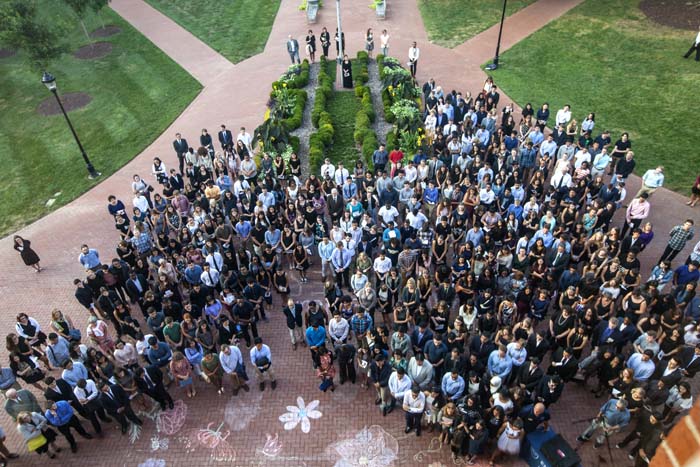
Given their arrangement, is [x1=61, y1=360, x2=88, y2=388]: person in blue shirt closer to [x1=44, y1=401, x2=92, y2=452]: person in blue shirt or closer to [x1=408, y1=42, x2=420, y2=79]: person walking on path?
[x1=44, y1=401, x2=92, y2=452]: person in blue shirt

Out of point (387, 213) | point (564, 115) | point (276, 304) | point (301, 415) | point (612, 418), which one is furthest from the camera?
point (564, 115)

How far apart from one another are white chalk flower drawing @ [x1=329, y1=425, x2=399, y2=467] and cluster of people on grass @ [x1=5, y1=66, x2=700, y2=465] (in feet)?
1.77

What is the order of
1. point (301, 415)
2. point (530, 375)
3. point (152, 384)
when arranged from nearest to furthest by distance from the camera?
point (530, 375)
point (152, 384)
point (301, 415)

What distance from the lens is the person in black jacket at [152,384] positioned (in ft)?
32.8

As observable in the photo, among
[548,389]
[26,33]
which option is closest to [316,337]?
[548,389]

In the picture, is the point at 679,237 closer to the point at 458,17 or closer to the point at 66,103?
the point at 458,17

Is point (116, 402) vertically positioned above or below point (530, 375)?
below

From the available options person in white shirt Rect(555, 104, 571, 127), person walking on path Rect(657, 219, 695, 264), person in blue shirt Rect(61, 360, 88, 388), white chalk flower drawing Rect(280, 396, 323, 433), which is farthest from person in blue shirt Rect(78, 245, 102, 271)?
person in white shirt Rect(555, 104, 571, 127)

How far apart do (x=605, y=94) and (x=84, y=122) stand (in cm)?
2498

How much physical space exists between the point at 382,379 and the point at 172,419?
482cm

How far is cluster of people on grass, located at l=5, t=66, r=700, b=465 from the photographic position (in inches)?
372

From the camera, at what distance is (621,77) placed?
23516 millimetres

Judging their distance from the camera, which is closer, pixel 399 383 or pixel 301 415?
pixel 399 383

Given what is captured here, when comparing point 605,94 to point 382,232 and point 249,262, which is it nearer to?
point 382,232
